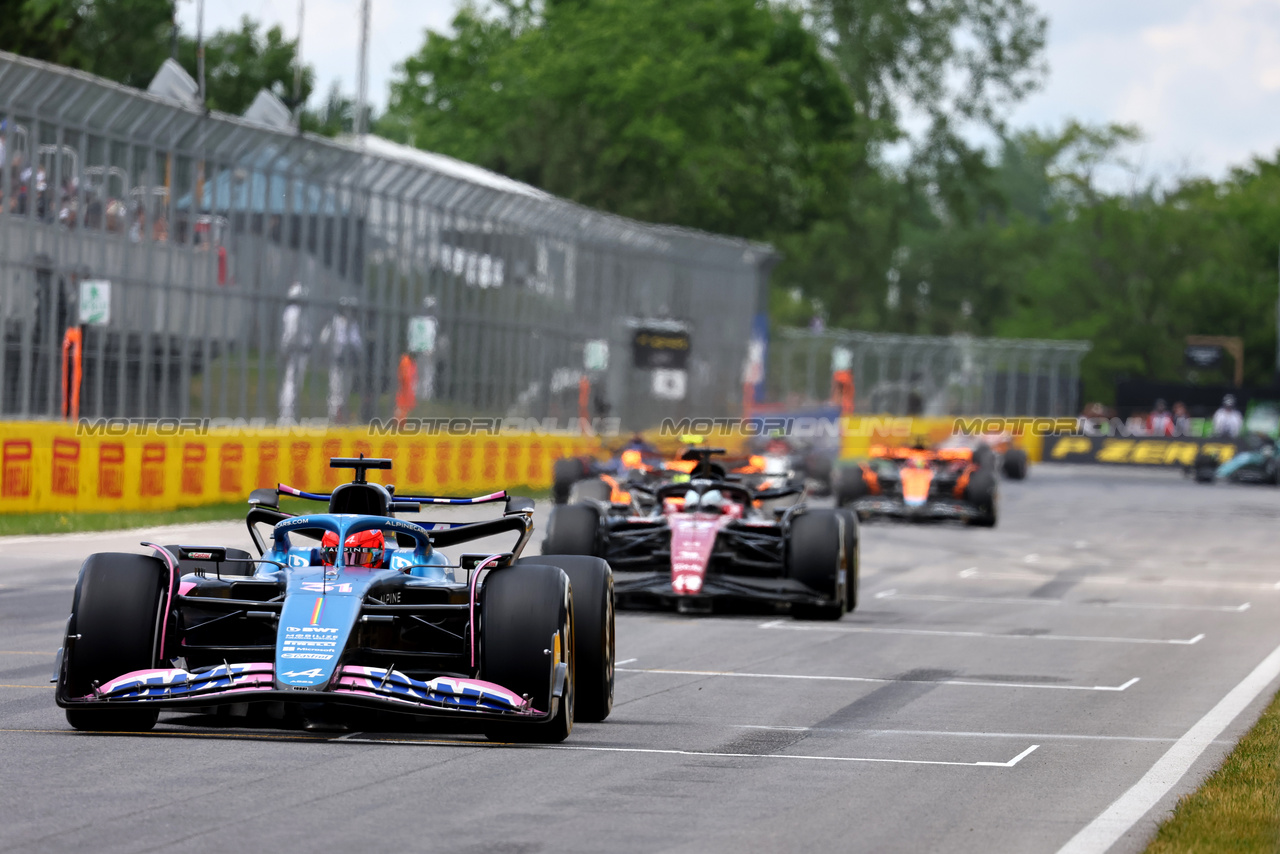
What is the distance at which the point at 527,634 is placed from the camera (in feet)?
30.5

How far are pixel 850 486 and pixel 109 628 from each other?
23.3m

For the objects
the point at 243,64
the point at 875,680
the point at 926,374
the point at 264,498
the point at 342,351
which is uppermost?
the point at 243,64

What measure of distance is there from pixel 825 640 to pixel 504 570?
643cm

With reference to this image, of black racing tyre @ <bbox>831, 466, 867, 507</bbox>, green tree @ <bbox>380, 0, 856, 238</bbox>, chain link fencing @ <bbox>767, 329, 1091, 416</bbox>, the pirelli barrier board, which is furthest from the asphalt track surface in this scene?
green tree @ <bbox>380, 0, 856, 238</bbox>

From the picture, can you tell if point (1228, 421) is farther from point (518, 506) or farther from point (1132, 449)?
point (518, 506)

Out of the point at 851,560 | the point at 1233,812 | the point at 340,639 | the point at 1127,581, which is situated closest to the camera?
the point at 1233,812

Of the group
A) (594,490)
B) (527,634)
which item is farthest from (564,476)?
(527,634)

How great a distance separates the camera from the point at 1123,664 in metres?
14.4

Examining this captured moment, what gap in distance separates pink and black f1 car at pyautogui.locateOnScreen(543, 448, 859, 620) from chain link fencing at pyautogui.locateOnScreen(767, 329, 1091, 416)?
42.1 m

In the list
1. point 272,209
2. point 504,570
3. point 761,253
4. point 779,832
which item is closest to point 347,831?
point 779,832

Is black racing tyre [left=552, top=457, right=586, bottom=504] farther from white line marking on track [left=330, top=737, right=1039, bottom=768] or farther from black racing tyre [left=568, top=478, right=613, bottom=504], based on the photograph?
white line marking on track [left=330, top=737, right=1039, bottom=768]

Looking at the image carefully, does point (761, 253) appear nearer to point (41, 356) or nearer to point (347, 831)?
point (41, 356)

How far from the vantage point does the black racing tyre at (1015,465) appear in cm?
4925

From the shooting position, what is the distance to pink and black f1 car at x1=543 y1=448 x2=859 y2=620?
1692cm
